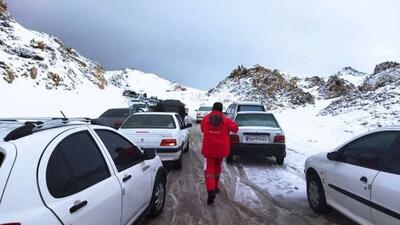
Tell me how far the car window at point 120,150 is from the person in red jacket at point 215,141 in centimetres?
189

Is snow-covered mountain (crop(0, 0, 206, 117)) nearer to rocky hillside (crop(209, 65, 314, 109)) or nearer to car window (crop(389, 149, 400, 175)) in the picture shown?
rocky hillside (crop(209, 65, 314, 109))

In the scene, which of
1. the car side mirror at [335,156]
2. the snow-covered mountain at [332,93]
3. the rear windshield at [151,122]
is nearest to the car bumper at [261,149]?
the rear windshield at [151,122]

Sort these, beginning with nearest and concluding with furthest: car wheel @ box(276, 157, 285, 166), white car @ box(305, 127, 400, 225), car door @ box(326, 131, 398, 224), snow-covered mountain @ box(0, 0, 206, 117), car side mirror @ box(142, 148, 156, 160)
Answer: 1. white car @ box(305, 127, 400, 225)
2. car door @ box(326, 131, 398, 224)
3. car side mirror @ box(142, 148, 156, 160)
4. car wheel @ box(276, 157, 285, 166)
5. snow-covered mountain @ box(0, 0, 206, 117)

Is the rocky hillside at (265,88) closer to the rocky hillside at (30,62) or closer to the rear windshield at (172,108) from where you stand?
the rocky hillside at (30,62)

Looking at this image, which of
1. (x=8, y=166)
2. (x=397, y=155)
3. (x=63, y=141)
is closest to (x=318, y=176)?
(x=397, y=155)

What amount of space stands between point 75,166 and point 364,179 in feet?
10.9

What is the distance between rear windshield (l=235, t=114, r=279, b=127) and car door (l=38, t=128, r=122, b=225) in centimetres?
773

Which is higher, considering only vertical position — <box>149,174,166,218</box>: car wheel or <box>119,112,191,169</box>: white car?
<box>119,112,191,169</box>: white car

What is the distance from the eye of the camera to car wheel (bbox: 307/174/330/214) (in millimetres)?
6043

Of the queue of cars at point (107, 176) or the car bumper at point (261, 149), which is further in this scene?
the car bumper at point (261, 149)

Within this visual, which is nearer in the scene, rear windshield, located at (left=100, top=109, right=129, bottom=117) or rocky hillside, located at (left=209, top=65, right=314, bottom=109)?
rear windshield, located at (left=100, top=109, right=129, bottom=117)

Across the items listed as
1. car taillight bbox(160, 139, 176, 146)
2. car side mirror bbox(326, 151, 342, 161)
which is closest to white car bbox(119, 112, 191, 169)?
car taillight bbox(160, 139, 176, 146)

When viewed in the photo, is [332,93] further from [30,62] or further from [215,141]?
[215,141]

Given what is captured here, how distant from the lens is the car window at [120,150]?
4.41 m
